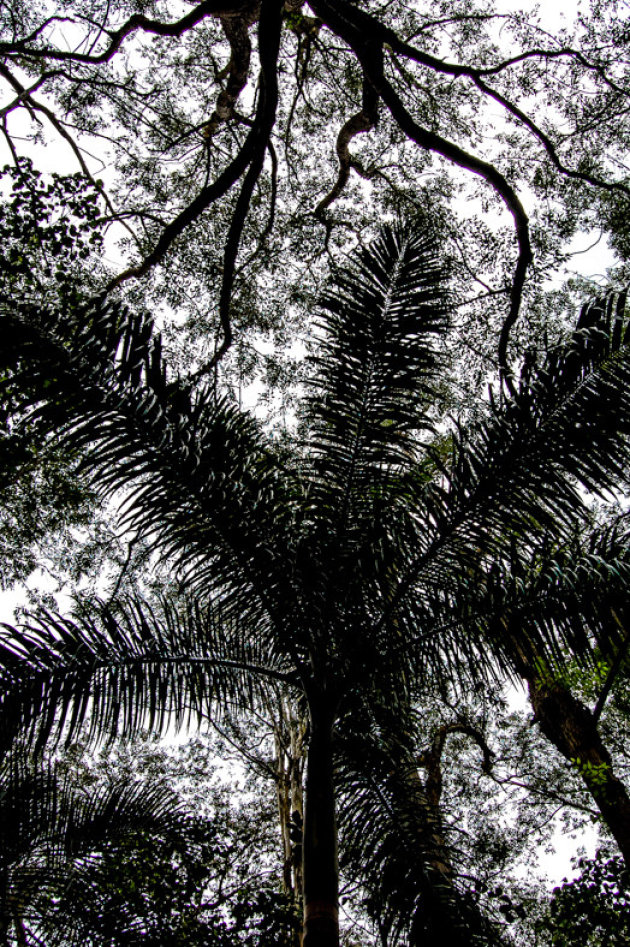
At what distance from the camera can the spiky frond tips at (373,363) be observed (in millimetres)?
3586

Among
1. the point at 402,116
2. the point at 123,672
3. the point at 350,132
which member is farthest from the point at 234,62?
the point at 123,672

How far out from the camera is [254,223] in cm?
916

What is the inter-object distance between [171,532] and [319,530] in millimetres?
900

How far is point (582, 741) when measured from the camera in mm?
6434

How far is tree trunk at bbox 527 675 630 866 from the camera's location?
5.77 meters

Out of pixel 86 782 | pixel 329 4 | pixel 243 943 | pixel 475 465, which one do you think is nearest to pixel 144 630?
pixel 475 465

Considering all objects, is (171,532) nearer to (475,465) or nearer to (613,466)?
(475,465)

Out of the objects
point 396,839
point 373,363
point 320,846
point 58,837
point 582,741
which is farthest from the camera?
point 582,741

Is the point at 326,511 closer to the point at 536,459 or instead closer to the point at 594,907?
the point at 536,459

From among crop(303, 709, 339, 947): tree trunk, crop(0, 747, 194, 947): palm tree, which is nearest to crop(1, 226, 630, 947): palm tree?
crop(303, 709, 339, 947): tree trunk

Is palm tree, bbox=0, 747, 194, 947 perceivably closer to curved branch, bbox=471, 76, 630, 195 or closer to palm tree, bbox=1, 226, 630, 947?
palm tree, bbox=1, 226, 630, 947

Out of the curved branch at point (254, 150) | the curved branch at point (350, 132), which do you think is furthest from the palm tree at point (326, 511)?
the curved branch at point (350, 132)

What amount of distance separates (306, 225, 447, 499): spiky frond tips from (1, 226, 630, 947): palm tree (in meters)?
0.01

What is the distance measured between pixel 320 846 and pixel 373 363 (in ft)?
8.54
